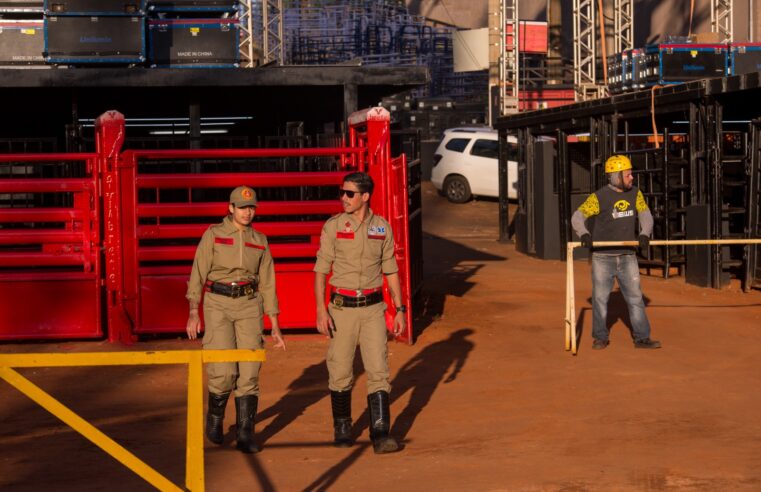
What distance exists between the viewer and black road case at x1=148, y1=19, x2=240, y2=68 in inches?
683

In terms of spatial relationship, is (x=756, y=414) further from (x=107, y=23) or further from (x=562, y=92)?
(x=562, y=92)

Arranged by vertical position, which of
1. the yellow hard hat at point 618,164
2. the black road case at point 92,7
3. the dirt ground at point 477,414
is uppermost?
the black road case at point 92,7

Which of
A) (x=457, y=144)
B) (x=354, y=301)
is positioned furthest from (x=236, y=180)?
(x=457, y=144)

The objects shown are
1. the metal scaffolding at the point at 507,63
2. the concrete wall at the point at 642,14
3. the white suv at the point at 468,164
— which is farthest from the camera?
the concrete wall at the point at 642,14

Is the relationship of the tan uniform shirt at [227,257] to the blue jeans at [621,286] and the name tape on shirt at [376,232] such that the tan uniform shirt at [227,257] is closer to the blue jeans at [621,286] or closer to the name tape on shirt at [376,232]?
the name tape on shirt at [376,232]

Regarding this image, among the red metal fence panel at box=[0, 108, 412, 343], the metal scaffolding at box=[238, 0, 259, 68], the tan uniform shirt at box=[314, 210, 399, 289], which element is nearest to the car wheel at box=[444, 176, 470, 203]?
the metal scaffolding at box=[238, 0, 259, 68]

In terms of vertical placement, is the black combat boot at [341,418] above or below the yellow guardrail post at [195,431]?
below

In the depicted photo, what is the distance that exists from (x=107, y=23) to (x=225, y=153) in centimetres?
422

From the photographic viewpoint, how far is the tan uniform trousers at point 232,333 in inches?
350

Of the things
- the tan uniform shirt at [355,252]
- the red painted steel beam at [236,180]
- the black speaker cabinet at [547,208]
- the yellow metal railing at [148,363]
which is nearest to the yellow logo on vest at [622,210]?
the red painted steel beam at [236,180]

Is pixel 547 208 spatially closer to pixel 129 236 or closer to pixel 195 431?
pixel 129 236

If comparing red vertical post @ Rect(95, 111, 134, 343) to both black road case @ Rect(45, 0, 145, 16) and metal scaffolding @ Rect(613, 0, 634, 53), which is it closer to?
black road case @ Rect(45, 0, 145, 16)

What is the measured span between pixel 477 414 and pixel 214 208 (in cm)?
463

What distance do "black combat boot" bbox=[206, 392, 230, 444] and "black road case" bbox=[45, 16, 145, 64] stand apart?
832 cm
